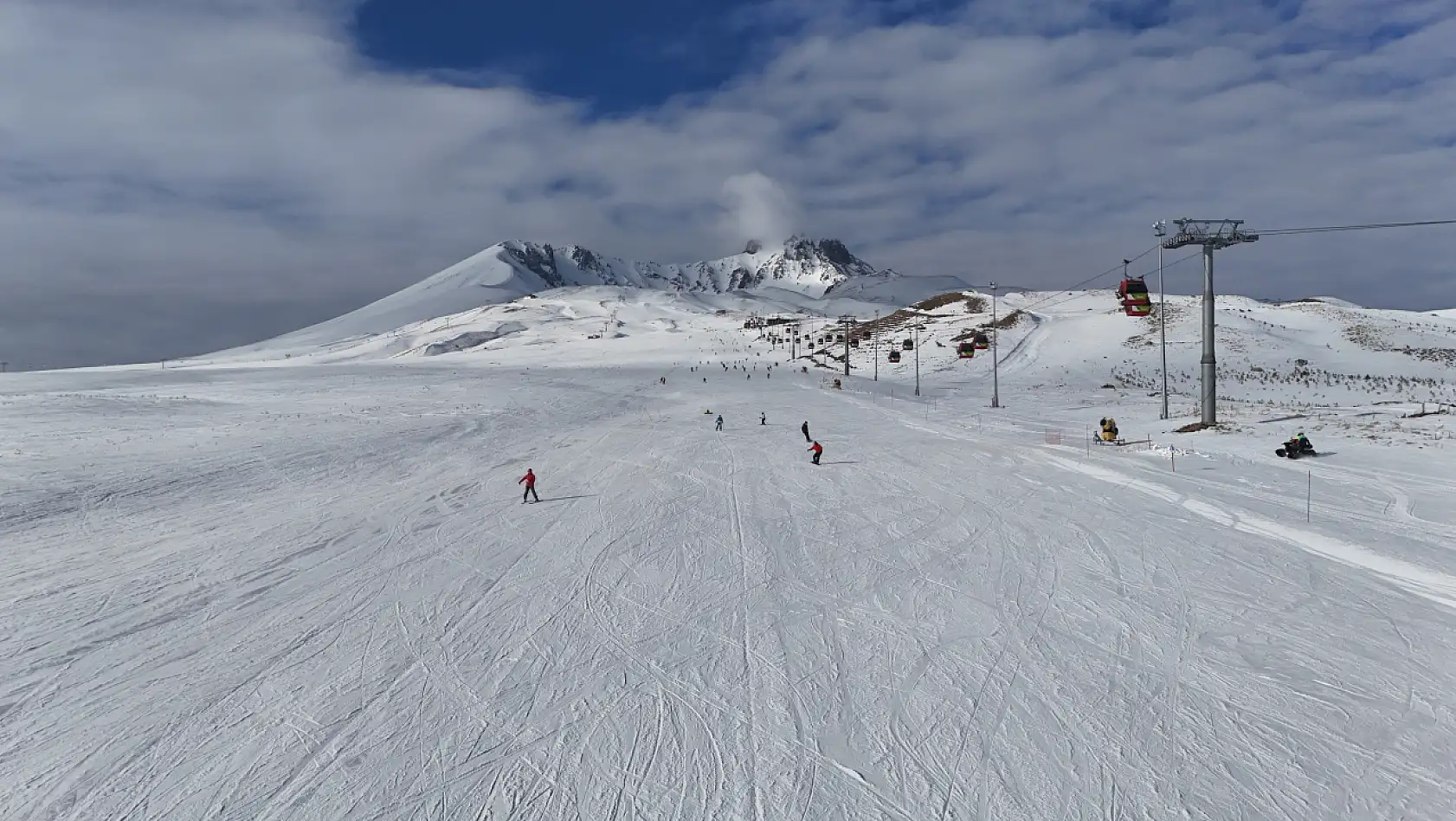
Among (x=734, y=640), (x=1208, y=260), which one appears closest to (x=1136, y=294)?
(x=1208, y=260)

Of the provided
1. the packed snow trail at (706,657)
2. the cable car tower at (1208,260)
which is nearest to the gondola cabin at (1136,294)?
the cable car tower at (1208,260)

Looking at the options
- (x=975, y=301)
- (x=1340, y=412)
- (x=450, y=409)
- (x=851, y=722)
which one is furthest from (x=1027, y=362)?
(x=851, y=722)

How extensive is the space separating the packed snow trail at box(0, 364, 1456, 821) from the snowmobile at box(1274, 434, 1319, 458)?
4861 millimetres

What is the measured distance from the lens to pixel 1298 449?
19.6 m

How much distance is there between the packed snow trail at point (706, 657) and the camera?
18.5 feet

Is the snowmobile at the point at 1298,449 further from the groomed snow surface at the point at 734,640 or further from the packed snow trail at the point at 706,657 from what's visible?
the packed snow trail at the point at 706,657

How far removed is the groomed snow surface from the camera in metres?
5.66

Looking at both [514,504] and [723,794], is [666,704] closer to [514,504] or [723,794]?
[723,794]

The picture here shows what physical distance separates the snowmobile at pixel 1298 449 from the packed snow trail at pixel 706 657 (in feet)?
15.9

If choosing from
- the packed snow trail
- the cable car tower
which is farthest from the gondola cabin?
the packed snow trail

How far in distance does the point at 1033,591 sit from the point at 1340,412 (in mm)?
26872

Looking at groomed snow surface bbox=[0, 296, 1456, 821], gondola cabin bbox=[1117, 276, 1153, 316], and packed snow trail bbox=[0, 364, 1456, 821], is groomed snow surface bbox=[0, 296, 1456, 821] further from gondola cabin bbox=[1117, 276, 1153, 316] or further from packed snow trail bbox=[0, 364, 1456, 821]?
gondola cabin bbox=[1117, 276, 1153, 316]

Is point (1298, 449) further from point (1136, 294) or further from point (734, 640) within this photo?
point (734, 640)

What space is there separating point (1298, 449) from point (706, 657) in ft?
64.0
